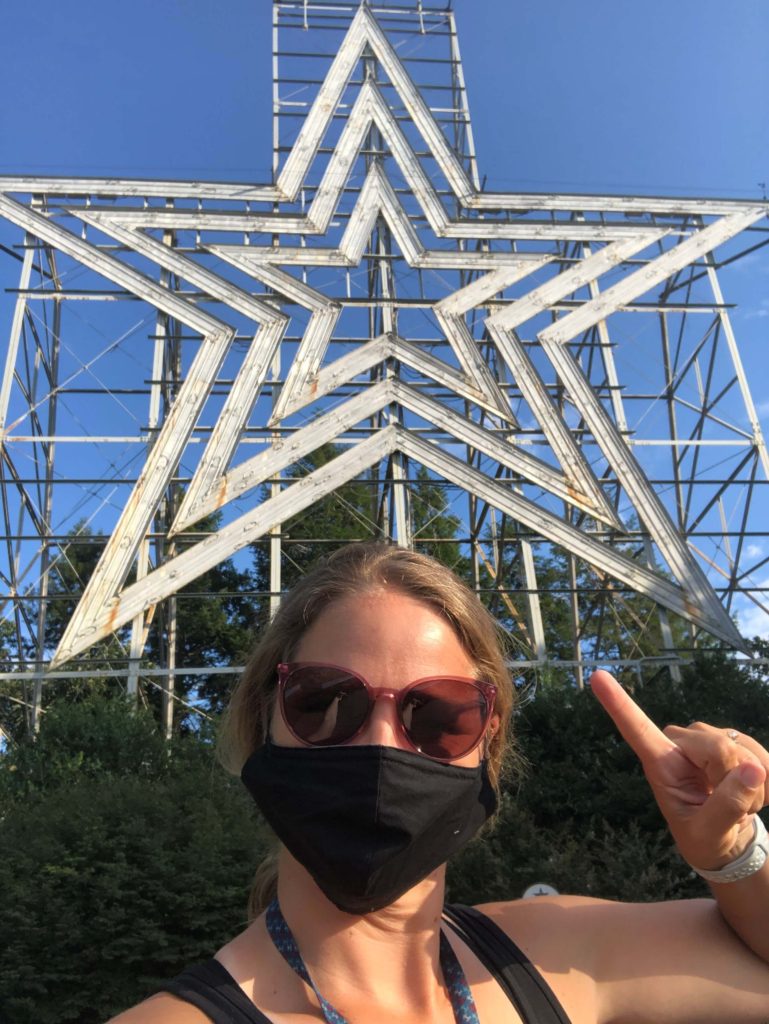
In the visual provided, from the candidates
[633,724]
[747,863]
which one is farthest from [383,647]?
[747,863]

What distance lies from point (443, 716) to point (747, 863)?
0.57 metres

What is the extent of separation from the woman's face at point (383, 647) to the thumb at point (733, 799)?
1.41ft

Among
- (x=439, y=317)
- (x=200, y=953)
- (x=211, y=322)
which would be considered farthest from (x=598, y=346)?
(x=200, y=953)

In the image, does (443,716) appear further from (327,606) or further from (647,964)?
(647,964)

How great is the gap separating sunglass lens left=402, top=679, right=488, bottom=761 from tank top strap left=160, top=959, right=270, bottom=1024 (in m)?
0.48

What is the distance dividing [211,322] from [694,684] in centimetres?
993

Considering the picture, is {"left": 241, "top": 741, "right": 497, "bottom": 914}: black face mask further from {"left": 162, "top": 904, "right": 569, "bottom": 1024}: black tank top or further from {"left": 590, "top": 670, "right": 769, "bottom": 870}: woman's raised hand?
{"left": 590, "top": 670, "right": 769, "bottom": 870}: woman's raised hand

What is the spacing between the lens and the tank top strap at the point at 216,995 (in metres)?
1.28

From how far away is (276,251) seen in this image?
1577 cm

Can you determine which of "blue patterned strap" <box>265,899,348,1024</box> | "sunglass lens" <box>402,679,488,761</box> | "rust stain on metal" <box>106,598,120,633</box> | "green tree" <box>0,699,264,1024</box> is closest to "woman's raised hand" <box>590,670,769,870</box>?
"sunglass lens" <box>402,679,488,761</box>

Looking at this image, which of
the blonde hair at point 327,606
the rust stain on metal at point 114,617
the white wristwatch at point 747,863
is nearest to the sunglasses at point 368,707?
the blonde hair at point 327,606

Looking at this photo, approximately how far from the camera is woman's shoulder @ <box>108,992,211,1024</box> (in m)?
1.23

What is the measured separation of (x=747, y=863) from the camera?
1492 millimetres

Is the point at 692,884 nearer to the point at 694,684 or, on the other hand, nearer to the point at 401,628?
the point at 694,684
